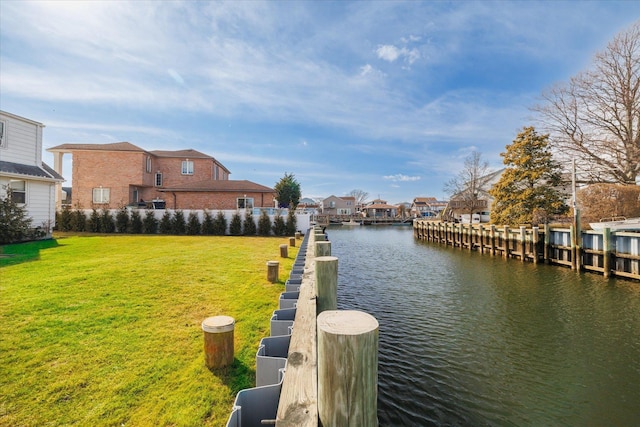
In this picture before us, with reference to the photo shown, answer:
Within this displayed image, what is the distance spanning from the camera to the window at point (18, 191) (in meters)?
16.1

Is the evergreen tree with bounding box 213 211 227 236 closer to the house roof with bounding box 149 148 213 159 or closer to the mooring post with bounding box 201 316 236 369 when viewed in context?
the house roof with bounding box 149 148 213 159

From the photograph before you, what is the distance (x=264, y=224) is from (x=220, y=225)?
3.58 meters

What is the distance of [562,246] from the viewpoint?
49.7 ft

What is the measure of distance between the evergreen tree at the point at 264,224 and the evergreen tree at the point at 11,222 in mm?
13591

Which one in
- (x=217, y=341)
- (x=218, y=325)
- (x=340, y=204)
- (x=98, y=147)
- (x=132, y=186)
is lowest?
(x=217, y=341)

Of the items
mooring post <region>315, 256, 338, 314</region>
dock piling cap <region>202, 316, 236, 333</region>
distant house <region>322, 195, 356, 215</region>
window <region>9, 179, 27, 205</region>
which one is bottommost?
dock piling cap <region>202, 316, 236, 333</region>

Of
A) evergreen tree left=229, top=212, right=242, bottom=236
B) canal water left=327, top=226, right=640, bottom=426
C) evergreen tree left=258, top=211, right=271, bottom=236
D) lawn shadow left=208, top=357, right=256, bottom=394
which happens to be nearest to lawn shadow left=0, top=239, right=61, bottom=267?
lawn shadow left=208, top=357, right=256, bottom=394

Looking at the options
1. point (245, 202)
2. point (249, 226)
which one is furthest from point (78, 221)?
point (249, 226)

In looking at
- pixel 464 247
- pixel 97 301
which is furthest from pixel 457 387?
pixel 464 247

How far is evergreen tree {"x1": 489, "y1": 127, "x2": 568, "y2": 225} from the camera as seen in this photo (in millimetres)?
21719

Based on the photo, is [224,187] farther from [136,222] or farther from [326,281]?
[326,281]

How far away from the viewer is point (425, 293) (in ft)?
35.0

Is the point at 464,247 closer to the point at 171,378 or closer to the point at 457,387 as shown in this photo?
the point at 457,387

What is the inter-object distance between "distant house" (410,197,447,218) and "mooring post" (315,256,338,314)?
3160 inches
